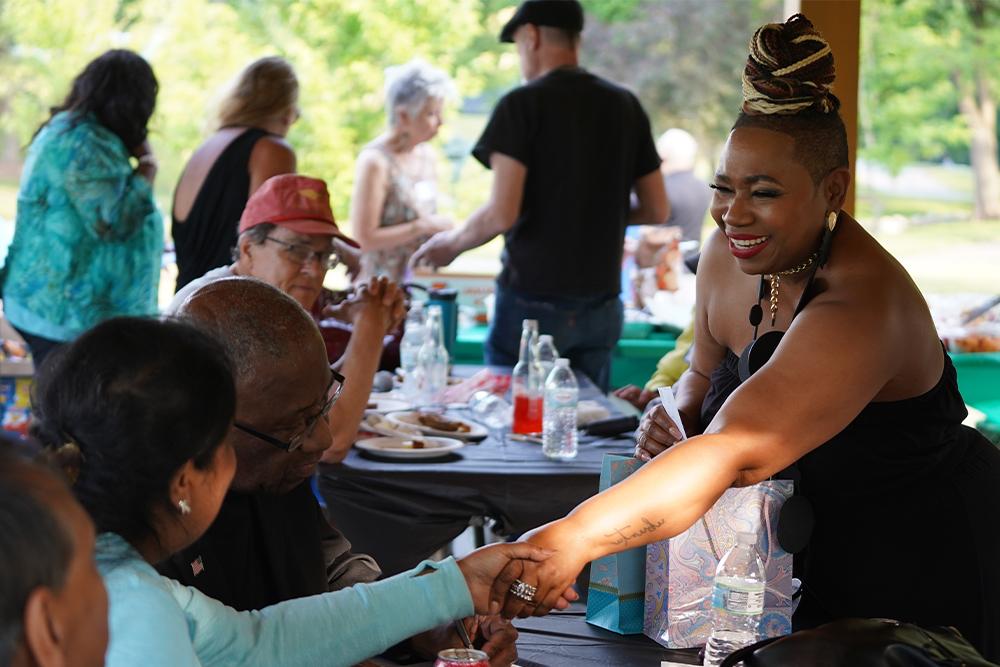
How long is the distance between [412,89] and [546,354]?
1.70 metres

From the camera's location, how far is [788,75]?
1904 mm

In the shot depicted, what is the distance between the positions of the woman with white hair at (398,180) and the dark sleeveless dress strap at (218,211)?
111cm

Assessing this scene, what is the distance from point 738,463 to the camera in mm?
1728

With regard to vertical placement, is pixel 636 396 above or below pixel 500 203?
below

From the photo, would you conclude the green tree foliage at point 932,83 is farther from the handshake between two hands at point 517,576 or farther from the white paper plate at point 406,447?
the handshake between two hands at point 517,576

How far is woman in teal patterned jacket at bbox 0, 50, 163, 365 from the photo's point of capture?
4.34 metres

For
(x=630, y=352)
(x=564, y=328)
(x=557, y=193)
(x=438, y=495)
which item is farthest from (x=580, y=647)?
(x=630, y=352)

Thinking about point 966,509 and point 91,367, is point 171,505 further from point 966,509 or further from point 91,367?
point 966,509

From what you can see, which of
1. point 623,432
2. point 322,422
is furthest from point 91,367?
point 623,432

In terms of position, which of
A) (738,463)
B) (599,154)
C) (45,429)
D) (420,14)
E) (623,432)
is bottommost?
(623,432)

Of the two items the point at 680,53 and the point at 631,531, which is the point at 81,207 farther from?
the point at 680,53

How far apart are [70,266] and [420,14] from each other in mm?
7485

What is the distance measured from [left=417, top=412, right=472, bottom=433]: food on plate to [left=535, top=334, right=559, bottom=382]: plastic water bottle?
1.13 feet

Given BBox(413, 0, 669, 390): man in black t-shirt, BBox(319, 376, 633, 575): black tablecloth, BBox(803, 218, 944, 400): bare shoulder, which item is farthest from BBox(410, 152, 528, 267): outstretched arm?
BBox(803, 218, 944, 400): bare shoulder
